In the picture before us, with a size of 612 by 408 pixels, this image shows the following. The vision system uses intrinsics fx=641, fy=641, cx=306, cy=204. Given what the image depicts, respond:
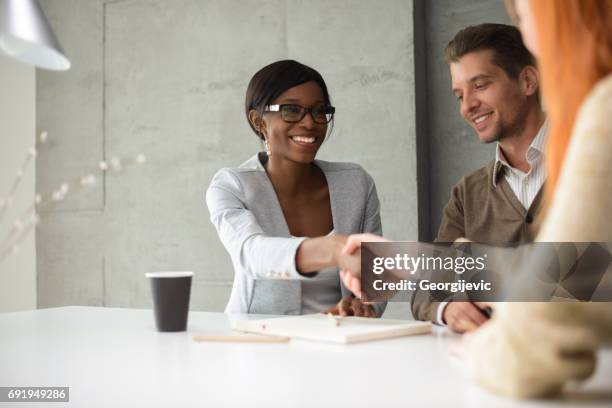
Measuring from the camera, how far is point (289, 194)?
2436 mm

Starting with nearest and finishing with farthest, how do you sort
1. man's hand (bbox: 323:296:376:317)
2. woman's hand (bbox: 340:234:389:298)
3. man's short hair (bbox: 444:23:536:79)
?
woman's hand (bbox: 340:234:389:298), man's hand (bbox: 323:296:376:317), man's short hair (bbox: 444:23:536:79)

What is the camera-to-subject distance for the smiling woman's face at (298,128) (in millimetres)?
2346

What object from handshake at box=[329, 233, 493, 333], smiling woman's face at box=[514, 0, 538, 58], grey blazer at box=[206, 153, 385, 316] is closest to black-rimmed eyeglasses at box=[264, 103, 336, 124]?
grey blazer at box=[206, 153, 385, 316]

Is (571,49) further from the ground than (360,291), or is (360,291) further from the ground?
(571,49)

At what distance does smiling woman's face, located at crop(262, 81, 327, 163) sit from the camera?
2346 millimetres

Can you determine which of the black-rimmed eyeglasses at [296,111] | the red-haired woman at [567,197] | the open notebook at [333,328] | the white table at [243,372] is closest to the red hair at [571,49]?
the red-haired woman at [567,197]

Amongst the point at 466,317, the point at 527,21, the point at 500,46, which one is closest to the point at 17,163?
the point at 500,46

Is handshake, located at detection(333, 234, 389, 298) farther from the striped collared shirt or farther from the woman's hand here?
the striped collared shirt

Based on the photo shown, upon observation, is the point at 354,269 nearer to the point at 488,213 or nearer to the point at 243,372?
the point at 243,372

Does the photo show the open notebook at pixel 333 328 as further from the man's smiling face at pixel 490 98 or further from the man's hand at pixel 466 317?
the man's smiling face at pixel 490 98

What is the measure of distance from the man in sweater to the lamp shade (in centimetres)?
133

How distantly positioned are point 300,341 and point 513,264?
0.80 m

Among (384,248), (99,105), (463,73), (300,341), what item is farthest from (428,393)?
(99,105)

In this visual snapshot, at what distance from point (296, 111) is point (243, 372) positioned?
57.0 inches
